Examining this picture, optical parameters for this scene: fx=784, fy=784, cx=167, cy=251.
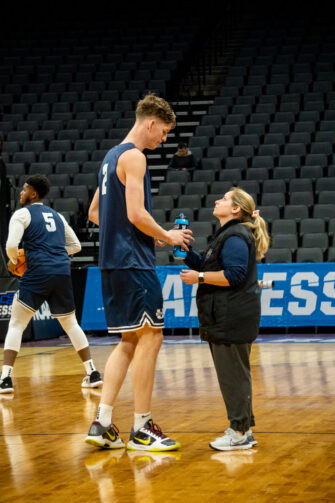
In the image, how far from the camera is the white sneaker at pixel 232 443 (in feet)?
12.8

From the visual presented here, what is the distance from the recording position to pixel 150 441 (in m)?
3.97

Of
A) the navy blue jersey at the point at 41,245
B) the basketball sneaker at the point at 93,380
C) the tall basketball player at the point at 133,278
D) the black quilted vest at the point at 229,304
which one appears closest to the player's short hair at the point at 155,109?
the tall basketball player at the point at 133,278

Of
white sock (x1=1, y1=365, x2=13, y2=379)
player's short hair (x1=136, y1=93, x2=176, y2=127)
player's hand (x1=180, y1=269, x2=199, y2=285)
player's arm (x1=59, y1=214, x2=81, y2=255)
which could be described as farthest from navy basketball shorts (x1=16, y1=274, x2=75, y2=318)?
player's hand (x1=180, y1=269, x2=199, y2=285)

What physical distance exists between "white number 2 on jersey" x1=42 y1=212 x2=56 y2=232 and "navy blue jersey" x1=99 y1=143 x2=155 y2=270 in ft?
7.33

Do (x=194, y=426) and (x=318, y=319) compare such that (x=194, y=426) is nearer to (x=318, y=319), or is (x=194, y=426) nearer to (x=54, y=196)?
(x=318, y=319)

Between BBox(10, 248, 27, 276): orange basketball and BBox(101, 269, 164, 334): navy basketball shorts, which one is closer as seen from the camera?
BBox(101, 269, 164, 334): navy basketball shorts

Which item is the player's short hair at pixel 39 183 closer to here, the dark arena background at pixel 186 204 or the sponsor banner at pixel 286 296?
the dark arena background at pixel 186 204

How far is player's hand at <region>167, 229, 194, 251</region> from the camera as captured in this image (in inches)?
156

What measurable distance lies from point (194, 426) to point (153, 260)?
1.08 metres

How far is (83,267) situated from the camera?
11.5 m

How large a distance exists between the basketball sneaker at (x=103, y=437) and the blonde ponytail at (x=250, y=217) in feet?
3.89

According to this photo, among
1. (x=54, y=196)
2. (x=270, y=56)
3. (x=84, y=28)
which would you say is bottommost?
(x=54, y=196)

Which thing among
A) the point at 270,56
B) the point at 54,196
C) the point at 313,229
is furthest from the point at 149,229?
the point at 270,56

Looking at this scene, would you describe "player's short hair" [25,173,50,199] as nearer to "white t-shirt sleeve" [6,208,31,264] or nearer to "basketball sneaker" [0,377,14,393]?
"white t-shirt sleeve" [6,208,31,264]
